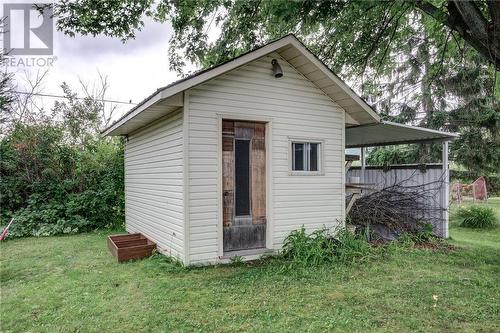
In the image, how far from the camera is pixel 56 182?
31.6ft

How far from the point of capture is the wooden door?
222 inches

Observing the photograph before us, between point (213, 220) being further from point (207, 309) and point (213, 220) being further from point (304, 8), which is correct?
point (304, 8)

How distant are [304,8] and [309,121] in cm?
205

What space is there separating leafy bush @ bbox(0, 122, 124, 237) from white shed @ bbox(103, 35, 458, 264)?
10.9ft

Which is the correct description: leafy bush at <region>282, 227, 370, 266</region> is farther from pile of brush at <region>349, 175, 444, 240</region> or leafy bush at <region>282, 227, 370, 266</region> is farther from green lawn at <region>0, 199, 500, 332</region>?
pile of brush at <region>349, 175, 444, 240</region>

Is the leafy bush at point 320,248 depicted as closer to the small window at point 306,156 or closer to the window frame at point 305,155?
the window frame at point 305,155

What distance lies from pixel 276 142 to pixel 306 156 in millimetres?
811

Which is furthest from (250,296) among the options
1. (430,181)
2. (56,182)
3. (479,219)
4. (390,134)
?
(479,219)

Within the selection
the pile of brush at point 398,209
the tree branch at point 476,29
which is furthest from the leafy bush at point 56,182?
the tree branch at point 476,29

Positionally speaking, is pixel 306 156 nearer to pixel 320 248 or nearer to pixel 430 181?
pixel 320 248

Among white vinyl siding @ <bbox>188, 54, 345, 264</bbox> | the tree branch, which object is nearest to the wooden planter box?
white vinyl siding @ <bbox>188, 54, 345, 264</bbox>

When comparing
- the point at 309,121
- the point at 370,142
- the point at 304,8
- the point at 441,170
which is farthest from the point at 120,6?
the point at 441,170

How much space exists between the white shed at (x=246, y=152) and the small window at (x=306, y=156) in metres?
0.02

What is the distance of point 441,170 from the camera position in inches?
300
